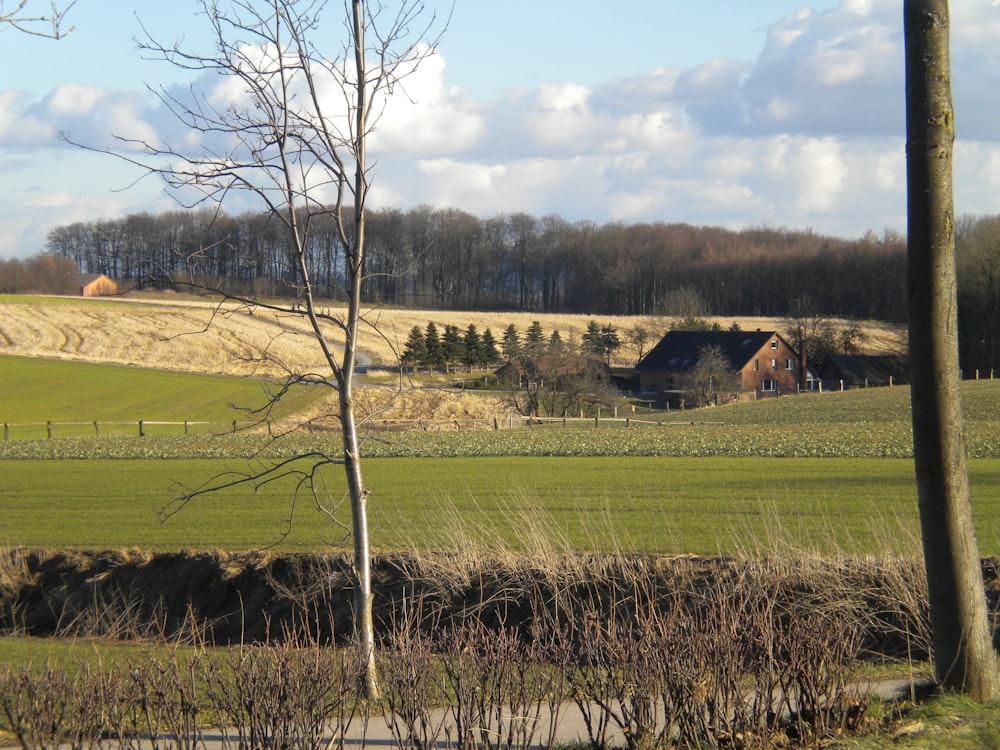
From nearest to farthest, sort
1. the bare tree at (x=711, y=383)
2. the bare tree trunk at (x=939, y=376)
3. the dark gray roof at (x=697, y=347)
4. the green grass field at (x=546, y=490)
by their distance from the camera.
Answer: the bare tree trunk at (x=939, y=376) → the green grass field at (x=546, y=490) → the bare tree at (x=711, y=383) → the dark gray roof at (x=697, y=347)

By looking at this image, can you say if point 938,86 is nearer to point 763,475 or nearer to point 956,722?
point 956,722

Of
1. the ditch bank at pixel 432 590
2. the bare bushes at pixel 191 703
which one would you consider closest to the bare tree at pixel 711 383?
the ditch bank at pixel 432 590

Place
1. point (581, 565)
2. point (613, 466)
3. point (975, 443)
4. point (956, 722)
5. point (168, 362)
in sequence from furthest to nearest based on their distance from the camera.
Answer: point (168, 362)
point (975, 443)
point (613, 466)
point (581, 565)
point (956, 722)

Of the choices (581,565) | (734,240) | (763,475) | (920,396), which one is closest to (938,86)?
(920,396)

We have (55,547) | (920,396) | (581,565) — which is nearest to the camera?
(920,396)

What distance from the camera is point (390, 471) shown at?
27.9m

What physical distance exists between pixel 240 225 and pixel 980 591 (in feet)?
19.8

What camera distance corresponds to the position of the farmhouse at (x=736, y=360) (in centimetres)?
8050

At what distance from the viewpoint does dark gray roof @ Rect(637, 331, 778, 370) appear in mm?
81188

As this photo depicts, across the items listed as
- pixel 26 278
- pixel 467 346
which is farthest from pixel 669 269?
pixel 26 278

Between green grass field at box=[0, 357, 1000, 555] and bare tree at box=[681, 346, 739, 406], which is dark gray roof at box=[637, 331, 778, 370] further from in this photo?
green grass field at box=[0, 357, 1000, 555]

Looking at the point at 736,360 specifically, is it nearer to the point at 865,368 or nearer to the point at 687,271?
the point at 865,368

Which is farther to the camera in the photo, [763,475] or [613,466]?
[613,466]

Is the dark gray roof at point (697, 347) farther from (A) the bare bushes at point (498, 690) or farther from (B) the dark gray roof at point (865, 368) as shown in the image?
(A) the bare bushes at point (498, 690)
